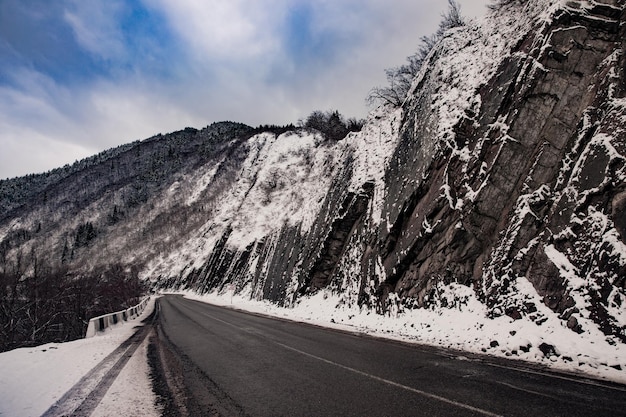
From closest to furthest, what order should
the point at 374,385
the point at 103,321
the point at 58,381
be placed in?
the point at 374,385 → the point at 58,381 → the point at 103,321

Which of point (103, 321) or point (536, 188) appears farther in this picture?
point (103, 321)

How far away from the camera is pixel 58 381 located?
6.52 metres

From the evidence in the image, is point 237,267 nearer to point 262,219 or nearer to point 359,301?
point 262,219

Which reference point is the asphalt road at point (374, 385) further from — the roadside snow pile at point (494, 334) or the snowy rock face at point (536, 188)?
the snowy rock face at point (536, 188)

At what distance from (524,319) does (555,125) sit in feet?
21.4

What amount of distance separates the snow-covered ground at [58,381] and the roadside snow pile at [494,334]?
293 inches

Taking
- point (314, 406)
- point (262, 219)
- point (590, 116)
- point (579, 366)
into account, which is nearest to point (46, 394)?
point (314, 406)

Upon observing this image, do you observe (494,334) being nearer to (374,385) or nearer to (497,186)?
(374,385)

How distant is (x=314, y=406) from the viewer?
4.76 m

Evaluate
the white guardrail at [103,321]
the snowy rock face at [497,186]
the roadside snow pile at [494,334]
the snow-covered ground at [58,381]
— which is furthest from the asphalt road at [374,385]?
the white guardrail at [103,321]

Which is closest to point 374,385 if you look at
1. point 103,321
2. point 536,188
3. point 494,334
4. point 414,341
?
point 414,341

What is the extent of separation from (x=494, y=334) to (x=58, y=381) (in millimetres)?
10158

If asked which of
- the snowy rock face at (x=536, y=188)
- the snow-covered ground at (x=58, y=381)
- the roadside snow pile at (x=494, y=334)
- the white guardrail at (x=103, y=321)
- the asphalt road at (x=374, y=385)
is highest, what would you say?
the snowy rock face at (x=536, y=188)

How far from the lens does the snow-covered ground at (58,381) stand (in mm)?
4996
